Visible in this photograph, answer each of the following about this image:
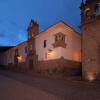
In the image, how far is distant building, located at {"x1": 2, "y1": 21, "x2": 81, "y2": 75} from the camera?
37.2 m

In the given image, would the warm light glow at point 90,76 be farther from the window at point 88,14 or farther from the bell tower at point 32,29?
the bell tower at point 32,29

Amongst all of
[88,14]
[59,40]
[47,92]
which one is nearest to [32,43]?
[59,40]

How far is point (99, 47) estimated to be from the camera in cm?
2825

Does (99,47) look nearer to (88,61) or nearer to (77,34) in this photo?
(88,61)

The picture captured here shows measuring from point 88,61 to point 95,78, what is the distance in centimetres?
265

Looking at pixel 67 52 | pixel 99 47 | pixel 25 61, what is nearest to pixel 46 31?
pixel 67 52

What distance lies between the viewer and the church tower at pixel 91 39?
1113 inches

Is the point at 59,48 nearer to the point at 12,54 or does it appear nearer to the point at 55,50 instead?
the point at 55,50

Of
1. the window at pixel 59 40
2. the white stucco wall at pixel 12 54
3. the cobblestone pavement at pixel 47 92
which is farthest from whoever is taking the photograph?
the white stucco wall at pixel 12 54

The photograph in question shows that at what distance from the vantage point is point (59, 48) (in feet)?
121

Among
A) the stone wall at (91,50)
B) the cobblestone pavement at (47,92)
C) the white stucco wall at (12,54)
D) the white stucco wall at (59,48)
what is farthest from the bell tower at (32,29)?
the cobblestone pavement at (47,92)

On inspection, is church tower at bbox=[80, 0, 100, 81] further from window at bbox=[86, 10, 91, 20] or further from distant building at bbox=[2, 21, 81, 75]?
distant building at bbox=[2, 21, 81, 75]

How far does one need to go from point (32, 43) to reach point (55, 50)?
8.28 meters

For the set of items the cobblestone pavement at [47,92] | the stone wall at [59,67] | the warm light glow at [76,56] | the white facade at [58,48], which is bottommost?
the cobblestone pavement at [47,92]
